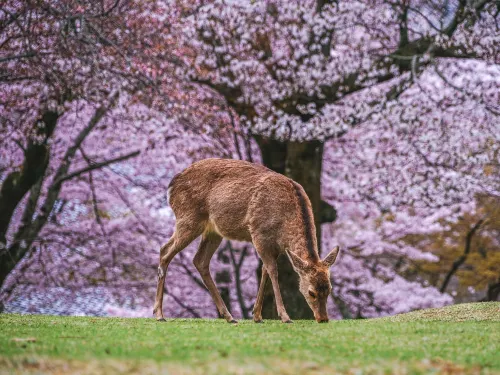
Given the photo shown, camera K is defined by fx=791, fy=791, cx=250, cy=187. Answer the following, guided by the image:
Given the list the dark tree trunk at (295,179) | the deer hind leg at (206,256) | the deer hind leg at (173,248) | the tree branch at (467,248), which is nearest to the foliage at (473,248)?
the tree branch at (467,248)

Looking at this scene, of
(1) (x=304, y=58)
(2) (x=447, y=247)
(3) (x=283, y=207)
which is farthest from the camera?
(2) (x=447, y=247)

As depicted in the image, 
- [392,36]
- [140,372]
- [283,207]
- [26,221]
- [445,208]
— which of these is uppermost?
[392,36]

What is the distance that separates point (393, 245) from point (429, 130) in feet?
21.0

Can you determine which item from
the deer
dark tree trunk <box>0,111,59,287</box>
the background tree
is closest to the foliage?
the background tree

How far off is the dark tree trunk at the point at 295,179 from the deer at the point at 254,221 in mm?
5316

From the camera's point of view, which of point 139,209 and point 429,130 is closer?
point 429,130

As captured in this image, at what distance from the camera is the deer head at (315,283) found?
342 inches

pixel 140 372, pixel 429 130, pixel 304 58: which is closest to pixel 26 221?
pixel 304 58

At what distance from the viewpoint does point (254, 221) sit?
948 cm

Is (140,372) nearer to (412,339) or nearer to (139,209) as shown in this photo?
(412,339)

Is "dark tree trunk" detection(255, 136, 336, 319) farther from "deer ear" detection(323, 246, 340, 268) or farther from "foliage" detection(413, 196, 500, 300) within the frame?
"foliage" detection(413, 196, 500, 300)

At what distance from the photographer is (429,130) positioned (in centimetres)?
1762

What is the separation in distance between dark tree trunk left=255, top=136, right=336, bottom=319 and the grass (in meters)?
6.51

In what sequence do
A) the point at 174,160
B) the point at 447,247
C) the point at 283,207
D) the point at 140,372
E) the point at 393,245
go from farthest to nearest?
the point at 447,247 < the point at 393,245 < the point at 174,160 < the point at 283,207 < the point at 140,372
